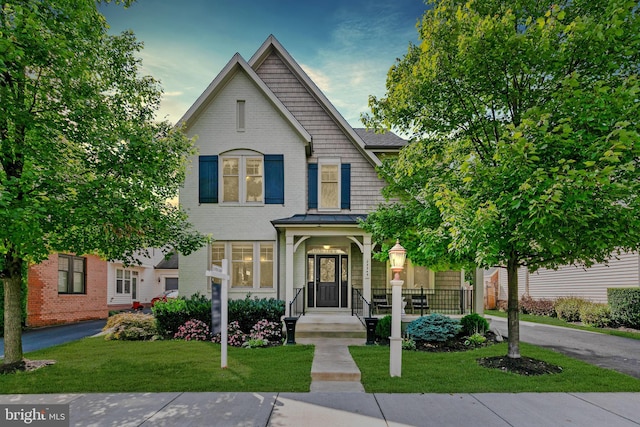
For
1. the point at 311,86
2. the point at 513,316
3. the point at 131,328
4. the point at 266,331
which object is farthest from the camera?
the point at 311,86

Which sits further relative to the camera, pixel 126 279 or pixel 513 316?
pixel 126 279

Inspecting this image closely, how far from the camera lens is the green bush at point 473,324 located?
12.0m

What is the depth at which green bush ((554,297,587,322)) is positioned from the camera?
17.9 metres

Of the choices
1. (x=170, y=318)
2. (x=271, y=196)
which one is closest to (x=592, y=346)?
(x=271, y=196)

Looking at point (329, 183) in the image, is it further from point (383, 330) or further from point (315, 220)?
point (383, 330)

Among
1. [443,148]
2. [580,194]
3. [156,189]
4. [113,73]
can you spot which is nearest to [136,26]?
[113,73]

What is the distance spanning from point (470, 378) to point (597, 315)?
12436 millimetres

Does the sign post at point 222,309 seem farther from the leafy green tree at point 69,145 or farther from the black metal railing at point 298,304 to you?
the black metal railing at point 298,304

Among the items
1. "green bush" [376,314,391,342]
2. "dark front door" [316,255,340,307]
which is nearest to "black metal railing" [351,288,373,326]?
"dark front door" [316,255,340,307]

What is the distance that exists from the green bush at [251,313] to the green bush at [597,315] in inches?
537

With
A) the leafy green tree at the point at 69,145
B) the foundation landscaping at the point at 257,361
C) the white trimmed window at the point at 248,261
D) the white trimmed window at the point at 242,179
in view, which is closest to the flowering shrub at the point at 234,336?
the foundation landscaping at the point at 257,361

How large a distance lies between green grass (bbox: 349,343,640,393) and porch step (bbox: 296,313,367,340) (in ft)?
7.56

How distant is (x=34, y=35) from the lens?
6.65m

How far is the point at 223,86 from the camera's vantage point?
14.1 meters
